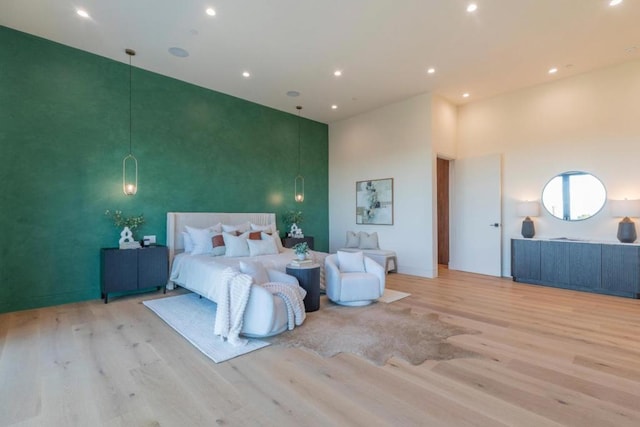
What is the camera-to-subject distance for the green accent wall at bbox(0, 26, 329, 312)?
13.2 feet

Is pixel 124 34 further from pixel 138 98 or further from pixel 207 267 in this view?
pixel 207 267

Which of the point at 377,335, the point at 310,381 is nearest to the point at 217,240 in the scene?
the point at 377,335

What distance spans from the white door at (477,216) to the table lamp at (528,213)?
0.45 meters

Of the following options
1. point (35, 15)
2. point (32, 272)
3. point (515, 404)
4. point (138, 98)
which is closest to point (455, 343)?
point (515, 404)

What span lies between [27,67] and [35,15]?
2.47ft

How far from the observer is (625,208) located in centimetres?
473

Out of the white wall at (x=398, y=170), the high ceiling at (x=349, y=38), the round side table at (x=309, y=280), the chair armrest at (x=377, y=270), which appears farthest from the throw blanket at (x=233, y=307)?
the white wall at (x=398, y=170)

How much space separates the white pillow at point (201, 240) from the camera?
5.02m

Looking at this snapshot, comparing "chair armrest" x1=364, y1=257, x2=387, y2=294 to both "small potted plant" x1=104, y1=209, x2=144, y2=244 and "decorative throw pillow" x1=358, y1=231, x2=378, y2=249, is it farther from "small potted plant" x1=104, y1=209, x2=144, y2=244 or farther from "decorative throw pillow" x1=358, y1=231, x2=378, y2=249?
"small potted plant" x1=104, y1=209, x2=144, y2=244

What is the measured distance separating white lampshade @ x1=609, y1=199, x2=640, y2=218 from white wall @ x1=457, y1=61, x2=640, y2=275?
0.22 metres

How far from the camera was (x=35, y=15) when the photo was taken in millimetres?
3707

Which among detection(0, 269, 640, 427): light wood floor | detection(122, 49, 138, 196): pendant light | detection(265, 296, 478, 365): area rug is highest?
detection(122, 49, 138, 196): pendant light

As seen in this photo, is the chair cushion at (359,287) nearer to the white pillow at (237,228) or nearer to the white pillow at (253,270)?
the white pillow at (253,270)

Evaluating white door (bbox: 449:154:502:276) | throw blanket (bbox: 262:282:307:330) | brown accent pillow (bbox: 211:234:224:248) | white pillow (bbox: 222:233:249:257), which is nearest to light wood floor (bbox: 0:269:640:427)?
throw blanket (bbox: 262:282:307:330)
